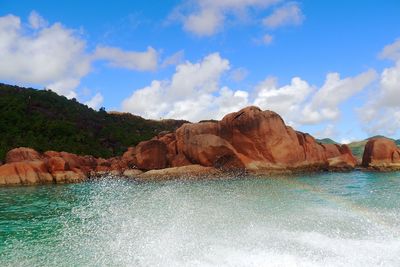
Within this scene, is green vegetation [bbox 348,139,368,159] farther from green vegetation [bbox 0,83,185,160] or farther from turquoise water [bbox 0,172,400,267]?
turquoise water [bbox 0,172,400,267]

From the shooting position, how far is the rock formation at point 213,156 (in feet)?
170

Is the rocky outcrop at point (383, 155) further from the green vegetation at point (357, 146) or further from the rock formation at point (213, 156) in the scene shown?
the green vegetation at point (357, 146)

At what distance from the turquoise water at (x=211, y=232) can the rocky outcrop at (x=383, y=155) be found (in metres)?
28.5

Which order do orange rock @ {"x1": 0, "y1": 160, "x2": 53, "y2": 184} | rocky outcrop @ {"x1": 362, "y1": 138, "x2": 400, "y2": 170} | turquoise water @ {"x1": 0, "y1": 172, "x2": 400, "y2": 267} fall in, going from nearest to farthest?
turquoise water @ {"x1": 0, "y1": 172, "x2": 400, "y2": 267}
orange rock @ {"x1": 0, "y1": 160, "x2": 53, "y2": 184}
rocky outcrop @ {"x1": 362, "y1": 138, "x2": 400, "y2": 170}

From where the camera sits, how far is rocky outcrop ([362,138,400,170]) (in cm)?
5275

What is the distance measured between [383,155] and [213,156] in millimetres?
22435

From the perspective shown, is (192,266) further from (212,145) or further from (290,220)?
(212,145)

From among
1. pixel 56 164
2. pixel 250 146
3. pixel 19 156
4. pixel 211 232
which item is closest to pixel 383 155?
pixel 250 146

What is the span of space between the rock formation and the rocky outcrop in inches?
116

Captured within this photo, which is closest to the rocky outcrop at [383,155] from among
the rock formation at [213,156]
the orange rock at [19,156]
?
the rock formation at [213,156]

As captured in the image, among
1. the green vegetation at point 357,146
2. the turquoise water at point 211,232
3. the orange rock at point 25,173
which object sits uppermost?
the green vegetation at point 357,146

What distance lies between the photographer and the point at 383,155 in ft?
177

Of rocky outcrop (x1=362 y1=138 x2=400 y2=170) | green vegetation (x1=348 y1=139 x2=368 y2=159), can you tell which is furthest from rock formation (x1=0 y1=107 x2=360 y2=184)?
green vegetation (x1=348 y1=139 x2=368 y2=159)

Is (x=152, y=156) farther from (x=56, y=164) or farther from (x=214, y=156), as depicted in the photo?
(x=56, y=164)
